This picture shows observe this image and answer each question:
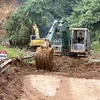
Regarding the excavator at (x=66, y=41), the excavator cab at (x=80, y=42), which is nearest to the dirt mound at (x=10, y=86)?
the excavator at (x=66, y=41)

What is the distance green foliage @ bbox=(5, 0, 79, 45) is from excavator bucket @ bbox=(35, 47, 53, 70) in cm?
1470

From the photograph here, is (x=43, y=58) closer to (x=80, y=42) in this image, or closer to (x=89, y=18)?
(x=80, y=42)

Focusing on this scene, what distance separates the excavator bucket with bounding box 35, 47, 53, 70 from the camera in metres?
12.9

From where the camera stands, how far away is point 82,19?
93.2 feet

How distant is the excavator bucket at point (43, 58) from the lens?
42.4 feet

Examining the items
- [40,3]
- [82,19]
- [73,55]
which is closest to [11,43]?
[40,3]

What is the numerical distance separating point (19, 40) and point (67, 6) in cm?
698

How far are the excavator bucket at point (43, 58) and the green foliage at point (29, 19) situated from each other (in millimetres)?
14700

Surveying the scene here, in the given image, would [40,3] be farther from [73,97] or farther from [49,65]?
[73,97]

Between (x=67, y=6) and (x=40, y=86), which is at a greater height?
(x=67, y=6)

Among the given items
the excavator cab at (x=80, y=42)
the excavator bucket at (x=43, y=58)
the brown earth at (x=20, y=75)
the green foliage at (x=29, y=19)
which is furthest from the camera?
the green foliage at (x=29, y=19)

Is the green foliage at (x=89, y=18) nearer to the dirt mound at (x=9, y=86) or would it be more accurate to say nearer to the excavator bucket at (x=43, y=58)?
the excavator bucket at (x=43, y=58)

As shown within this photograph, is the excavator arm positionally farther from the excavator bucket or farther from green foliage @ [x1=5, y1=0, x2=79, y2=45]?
green foliage @ [x1=5, y1=0, x2=79, y2=45]

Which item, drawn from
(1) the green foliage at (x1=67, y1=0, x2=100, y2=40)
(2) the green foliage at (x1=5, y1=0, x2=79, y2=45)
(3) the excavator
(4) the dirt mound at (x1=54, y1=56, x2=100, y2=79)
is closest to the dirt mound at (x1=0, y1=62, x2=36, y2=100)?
(4) the dirt mound at (x1=54, y1=56, x2=100, y2=79)
